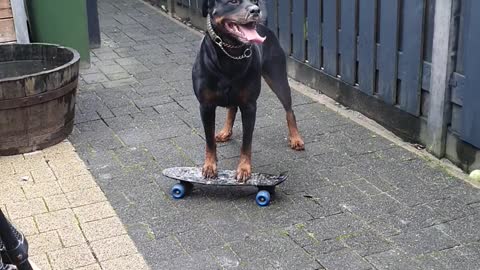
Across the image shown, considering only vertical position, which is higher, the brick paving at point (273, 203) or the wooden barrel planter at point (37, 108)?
the wooden barrel planter at point (37, 108)

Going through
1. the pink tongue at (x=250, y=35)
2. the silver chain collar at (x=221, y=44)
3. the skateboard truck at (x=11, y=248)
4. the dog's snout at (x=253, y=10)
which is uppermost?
the dog's snout at (x=253, y=10)

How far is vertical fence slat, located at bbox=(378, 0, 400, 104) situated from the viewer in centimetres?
496

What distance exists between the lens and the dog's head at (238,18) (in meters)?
3.54

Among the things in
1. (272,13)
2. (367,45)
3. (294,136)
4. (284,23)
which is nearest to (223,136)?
(294,136)

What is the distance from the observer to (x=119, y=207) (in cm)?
411

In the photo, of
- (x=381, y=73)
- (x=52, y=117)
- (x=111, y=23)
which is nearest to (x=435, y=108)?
(x=381, y=73)

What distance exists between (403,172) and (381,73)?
3.47 feet

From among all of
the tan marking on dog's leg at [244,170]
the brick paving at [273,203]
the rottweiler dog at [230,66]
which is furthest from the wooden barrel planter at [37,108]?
the tan marking on dog's leg at [244,170]

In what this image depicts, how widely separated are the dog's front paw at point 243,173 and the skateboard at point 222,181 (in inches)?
0.9

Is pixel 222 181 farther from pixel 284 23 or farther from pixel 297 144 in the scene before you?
pixel 284 23

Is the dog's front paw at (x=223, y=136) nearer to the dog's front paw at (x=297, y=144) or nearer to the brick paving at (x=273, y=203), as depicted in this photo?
the brick paving at (x=273, y=203)

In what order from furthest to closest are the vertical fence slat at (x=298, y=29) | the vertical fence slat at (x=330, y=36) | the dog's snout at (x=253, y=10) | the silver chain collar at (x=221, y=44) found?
the vertical fence slat at (x=298, y=29)
the vertical fence slat at (x=330, y=36)
the silver chain collar at (x=221, y=44)
the dog's snout at (x=253, y=10)

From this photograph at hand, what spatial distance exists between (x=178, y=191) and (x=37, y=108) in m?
1.39

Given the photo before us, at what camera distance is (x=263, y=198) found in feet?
13.2
